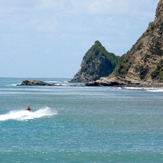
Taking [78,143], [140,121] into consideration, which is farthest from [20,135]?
[140,121]

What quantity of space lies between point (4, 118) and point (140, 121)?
16.6 metres

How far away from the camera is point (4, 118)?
63812 mm

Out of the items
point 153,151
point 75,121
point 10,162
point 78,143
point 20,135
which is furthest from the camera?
point 75,121

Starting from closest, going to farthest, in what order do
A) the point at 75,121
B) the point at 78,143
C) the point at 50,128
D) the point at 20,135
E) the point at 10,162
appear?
the point at 10,162
the point at 78,143
the point at 20,135
the point at 50,128
the point at 75,121

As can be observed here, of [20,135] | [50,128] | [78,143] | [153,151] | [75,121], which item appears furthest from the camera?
[75,121]

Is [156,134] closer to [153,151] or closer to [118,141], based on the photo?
[118,141]

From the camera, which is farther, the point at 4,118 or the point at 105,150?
the point at 4,118

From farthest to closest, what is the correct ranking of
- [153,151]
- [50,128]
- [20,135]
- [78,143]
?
[50,128] → [20,135] → [78,143] → [153,151]

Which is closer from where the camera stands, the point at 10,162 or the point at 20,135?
the point at 10,162

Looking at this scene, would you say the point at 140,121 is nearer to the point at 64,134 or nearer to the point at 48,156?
the point at 64,134

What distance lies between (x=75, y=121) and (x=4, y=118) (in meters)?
9.14

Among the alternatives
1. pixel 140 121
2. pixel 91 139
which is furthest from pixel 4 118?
pixel 91 139

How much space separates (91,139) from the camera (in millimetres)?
44969

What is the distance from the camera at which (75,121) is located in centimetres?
6109
